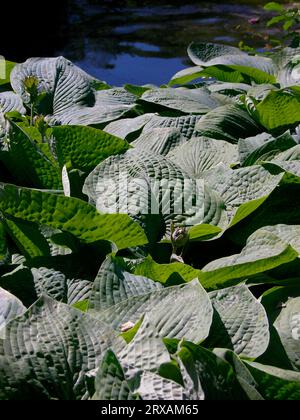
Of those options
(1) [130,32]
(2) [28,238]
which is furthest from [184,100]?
(1) [130,32]

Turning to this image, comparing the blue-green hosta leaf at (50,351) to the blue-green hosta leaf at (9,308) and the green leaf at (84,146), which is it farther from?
the green leaf at (84,146)

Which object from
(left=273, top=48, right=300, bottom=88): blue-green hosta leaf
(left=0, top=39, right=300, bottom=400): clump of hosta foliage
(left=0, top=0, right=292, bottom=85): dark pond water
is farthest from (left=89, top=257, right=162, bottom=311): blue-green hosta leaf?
(left=0, top=0, right=292, bottom=85): dark pond water

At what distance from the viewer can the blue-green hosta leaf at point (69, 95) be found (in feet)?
5.44

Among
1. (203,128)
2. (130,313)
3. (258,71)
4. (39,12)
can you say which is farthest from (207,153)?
(39,12)

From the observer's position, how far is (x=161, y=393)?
2.55 ft

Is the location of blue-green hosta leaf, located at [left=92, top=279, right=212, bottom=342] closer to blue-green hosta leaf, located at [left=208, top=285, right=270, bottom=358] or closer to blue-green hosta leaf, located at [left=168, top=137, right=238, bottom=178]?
blue-green hosta leaf, located at [left=208, top=285, right=270, bottom=358]

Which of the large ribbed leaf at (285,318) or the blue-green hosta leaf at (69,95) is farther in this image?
the blue-green hosta leaf at (69,95)

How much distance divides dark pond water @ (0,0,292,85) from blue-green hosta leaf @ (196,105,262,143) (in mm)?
3964

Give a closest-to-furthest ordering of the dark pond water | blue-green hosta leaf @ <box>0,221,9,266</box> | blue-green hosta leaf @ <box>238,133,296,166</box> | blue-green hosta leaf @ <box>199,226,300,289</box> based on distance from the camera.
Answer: blue-green hosta leaf @ <box>199,226,300,289</box>, blue-green hosta leaf @ <box>0,221,9,266</box>, blue-green hosta leaf @ <box>238,133,296,166</box>, the dark pond water

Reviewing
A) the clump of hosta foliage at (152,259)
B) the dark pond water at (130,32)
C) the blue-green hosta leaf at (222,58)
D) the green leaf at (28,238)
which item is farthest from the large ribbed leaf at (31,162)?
the dark pond water at (130,32)

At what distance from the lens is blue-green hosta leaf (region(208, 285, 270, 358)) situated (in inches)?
36.1

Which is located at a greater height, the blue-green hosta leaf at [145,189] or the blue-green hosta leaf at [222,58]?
the blue-green hosta leaf at [145,189]

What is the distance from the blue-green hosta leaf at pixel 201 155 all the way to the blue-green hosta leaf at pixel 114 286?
378mm
